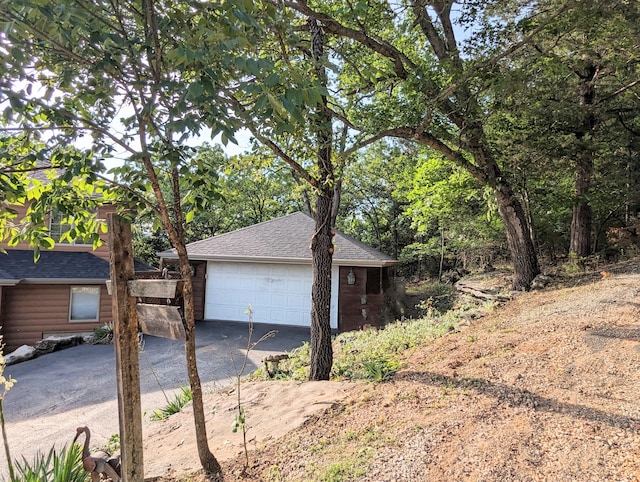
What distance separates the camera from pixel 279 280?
44.3 feet

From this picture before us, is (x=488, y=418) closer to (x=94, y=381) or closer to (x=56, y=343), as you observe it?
(x=94, y=381)

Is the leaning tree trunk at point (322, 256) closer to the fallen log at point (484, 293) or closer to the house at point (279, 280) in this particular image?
the fallen log at point (484, 293)

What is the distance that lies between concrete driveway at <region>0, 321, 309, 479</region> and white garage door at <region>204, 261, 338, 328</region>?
0.59 metres

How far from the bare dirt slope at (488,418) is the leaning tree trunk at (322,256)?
57 cm

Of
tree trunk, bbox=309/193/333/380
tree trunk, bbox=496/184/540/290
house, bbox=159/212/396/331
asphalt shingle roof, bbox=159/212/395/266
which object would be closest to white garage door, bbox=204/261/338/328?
house, bbox=159/212/396/331

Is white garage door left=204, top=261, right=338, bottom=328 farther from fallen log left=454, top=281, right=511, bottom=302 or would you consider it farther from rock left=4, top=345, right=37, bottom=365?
rock left=4, top=345, right=37, bottom=365

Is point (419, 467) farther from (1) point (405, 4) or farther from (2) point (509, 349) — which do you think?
(1) point (405, 4)

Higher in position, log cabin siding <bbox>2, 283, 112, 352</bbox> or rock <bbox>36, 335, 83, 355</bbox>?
log cabin siding <bbox>2, 283, 112, 352</bbox>

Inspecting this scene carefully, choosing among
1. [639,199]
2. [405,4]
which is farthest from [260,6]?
[639,199]

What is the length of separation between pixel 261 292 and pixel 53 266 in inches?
262

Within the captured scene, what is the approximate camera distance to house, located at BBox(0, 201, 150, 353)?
471 inches

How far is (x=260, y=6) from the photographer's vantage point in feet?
7.54

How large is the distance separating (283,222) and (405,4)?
975 cm

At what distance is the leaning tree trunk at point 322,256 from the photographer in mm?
5332
